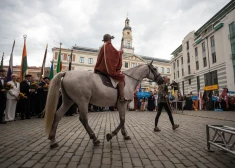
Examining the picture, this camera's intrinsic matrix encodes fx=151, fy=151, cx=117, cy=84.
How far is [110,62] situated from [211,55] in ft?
109

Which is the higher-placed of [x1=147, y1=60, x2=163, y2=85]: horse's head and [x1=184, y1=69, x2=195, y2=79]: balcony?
[x1=184, y1=69, x2=195, y2=79]: balcony

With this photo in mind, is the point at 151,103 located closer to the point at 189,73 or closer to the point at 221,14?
the point at 221,14

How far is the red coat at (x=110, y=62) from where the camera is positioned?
411 cm

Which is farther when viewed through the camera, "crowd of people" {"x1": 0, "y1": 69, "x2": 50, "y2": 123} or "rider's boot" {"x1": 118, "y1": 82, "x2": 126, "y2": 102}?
"crowd of people" {"x1": 0, "y1": 69, "x2": 50, "y2": 123}

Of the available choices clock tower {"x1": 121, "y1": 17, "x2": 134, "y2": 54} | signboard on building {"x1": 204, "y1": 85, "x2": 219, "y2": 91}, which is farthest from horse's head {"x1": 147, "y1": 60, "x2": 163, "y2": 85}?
clock tower {"x1": 121, "y1": 17, "x2": 134, "y2": 54}

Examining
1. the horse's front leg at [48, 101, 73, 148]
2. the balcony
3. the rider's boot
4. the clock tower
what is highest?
the clock tower

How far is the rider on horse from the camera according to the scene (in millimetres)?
4113

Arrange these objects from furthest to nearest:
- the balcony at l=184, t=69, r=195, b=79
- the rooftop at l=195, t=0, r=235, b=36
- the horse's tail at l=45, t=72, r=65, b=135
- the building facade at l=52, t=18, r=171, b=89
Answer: the building facade at l=52, t=18, r=171, b=89 → the balcony at l=184, t=69, r=195, b=79 → the rooftop at l=195, t=0, r=235, b=36 → the horse's tail at l=45, t=72, r=65, b=135

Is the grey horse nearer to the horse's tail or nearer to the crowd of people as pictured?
the horse's tail

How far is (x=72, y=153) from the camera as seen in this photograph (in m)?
3.17

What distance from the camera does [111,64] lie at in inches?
163

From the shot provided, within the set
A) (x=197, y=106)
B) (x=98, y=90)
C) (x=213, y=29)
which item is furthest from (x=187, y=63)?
(x=98, y=90)

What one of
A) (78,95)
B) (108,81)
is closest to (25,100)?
(78,95)

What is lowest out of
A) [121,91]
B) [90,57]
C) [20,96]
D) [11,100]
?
[11,100]
